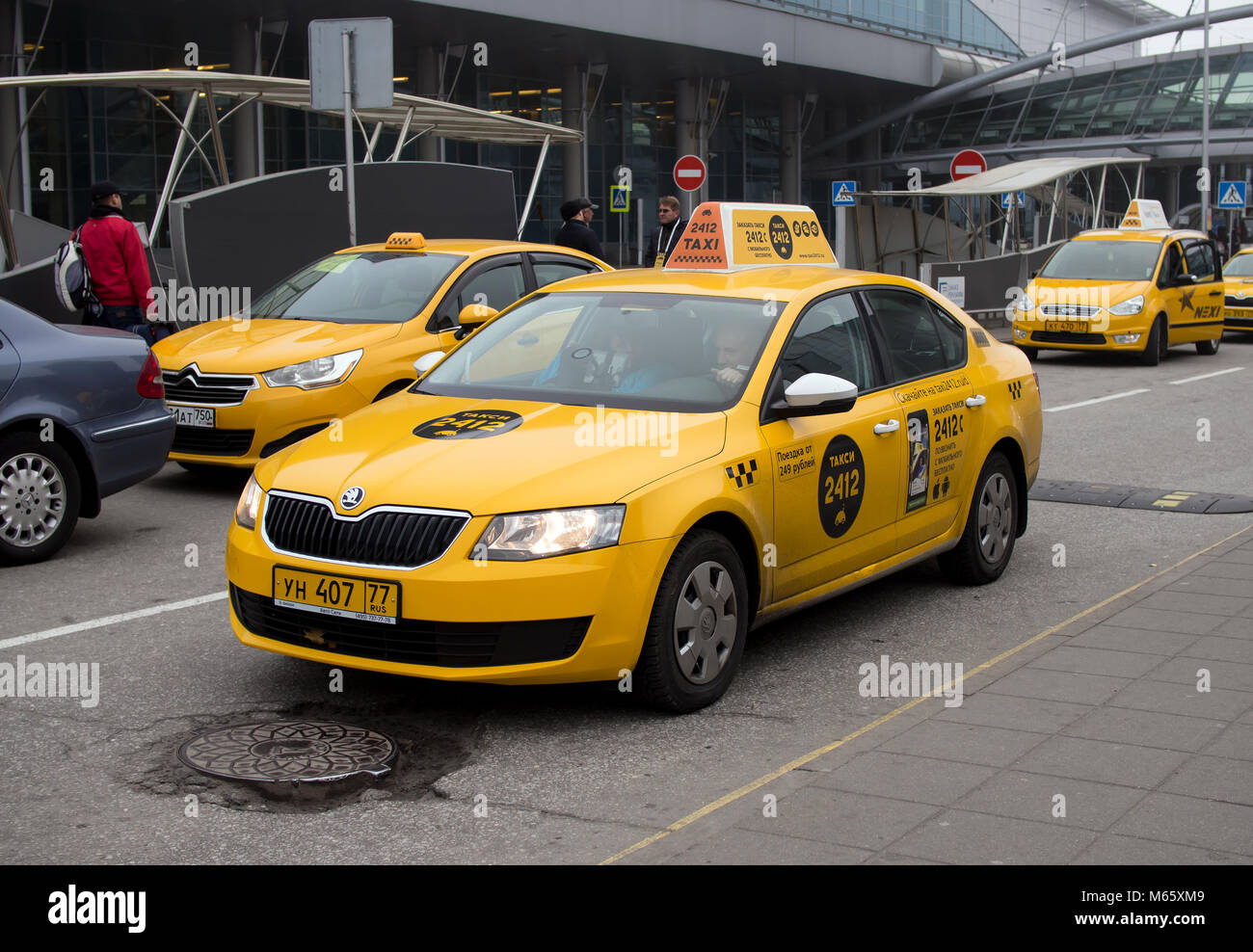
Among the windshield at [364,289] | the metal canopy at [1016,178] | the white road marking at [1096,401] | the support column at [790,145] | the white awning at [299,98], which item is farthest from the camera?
the support column at [790,145]

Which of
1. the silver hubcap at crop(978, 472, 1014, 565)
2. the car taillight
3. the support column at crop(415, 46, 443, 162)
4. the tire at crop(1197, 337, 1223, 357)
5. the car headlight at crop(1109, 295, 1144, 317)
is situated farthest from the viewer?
the support column at crop(415, 46, 443, 162)

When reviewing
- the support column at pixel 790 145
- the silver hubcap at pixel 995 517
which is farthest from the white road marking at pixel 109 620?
the support column at pixel 790 145

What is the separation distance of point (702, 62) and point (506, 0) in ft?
33.2

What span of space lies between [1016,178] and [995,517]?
2359cm

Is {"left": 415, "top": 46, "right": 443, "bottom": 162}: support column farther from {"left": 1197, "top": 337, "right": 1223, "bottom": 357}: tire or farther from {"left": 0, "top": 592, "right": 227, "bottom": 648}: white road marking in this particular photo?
{"left": 0, "top": 592, "right": 227, "bottom": 648}: white road marking

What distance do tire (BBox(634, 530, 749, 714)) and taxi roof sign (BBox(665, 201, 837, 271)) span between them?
2095 millimetres

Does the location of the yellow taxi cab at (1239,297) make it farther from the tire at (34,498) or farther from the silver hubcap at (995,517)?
the tire at (34,498)

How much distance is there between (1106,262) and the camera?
20.3 metres

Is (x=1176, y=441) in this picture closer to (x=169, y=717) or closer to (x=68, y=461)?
(x=68, y=461)

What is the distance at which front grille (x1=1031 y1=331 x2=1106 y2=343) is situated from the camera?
19.4 meters

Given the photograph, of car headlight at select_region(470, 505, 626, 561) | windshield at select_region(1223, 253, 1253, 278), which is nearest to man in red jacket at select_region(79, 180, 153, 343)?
car headlight at select_region(470, 505, 626, 561)

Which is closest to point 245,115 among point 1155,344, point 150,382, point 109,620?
point 1155,344

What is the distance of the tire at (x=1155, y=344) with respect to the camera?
19.5m

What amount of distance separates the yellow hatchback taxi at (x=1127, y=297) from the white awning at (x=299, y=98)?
7.04 m
